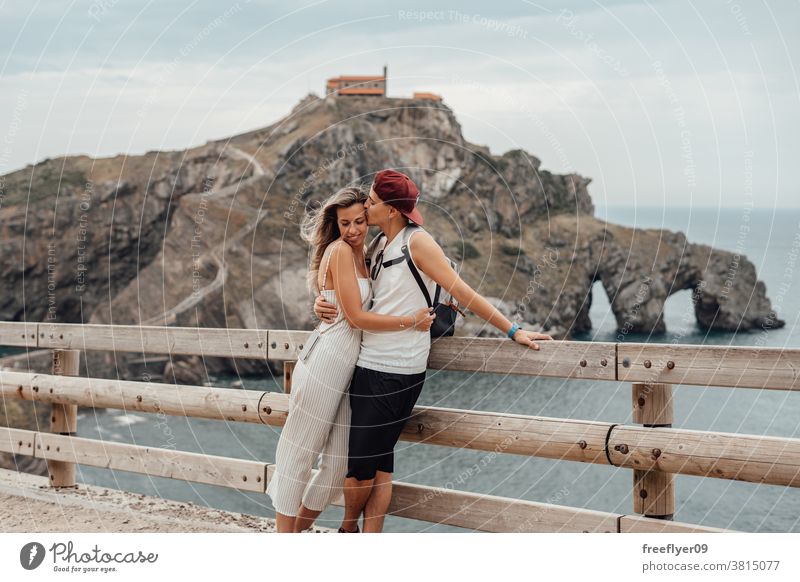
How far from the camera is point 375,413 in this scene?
4.49 metres

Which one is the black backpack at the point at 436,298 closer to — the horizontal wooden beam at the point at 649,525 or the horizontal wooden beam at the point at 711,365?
the horizontal wooden beam at the point at 711,365

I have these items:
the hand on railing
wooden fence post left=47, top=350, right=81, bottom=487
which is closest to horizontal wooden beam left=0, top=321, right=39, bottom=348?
wooden fence post left=47, top=350, right=81, bottom=487

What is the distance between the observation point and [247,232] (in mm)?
77375

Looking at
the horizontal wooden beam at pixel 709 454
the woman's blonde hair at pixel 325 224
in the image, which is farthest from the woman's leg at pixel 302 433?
the horizontal wooden beam at pixel 709 454

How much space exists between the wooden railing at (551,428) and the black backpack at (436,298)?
0.16 m

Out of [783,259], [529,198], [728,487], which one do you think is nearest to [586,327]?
[529,198]

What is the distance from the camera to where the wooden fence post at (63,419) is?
6.88 m

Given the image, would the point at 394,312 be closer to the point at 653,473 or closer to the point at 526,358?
the point at 526,358

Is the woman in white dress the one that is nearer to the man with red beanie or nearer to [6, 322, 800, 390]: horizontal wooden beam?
the man with red beanie

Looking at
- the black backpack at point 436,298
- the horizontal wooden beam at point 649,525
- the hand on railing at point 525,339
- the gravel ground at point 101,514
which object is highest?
the black backpack at point 436,298

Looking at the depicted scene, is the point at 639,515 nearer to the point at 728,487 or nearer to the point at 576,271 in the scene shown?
the point at 728,487

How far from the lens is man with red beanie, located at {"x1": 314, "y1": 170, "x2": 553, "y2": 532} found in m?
4.39

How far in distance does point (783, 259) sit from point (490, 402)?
103 metres

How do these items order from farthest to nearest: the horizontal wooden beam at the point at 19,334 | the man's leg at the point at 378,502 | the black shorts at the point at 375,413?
the horizontal wooden beam at the point at 19,334 → the man's leg at the point at 378,502 → the black shorts at the point at 375,413
